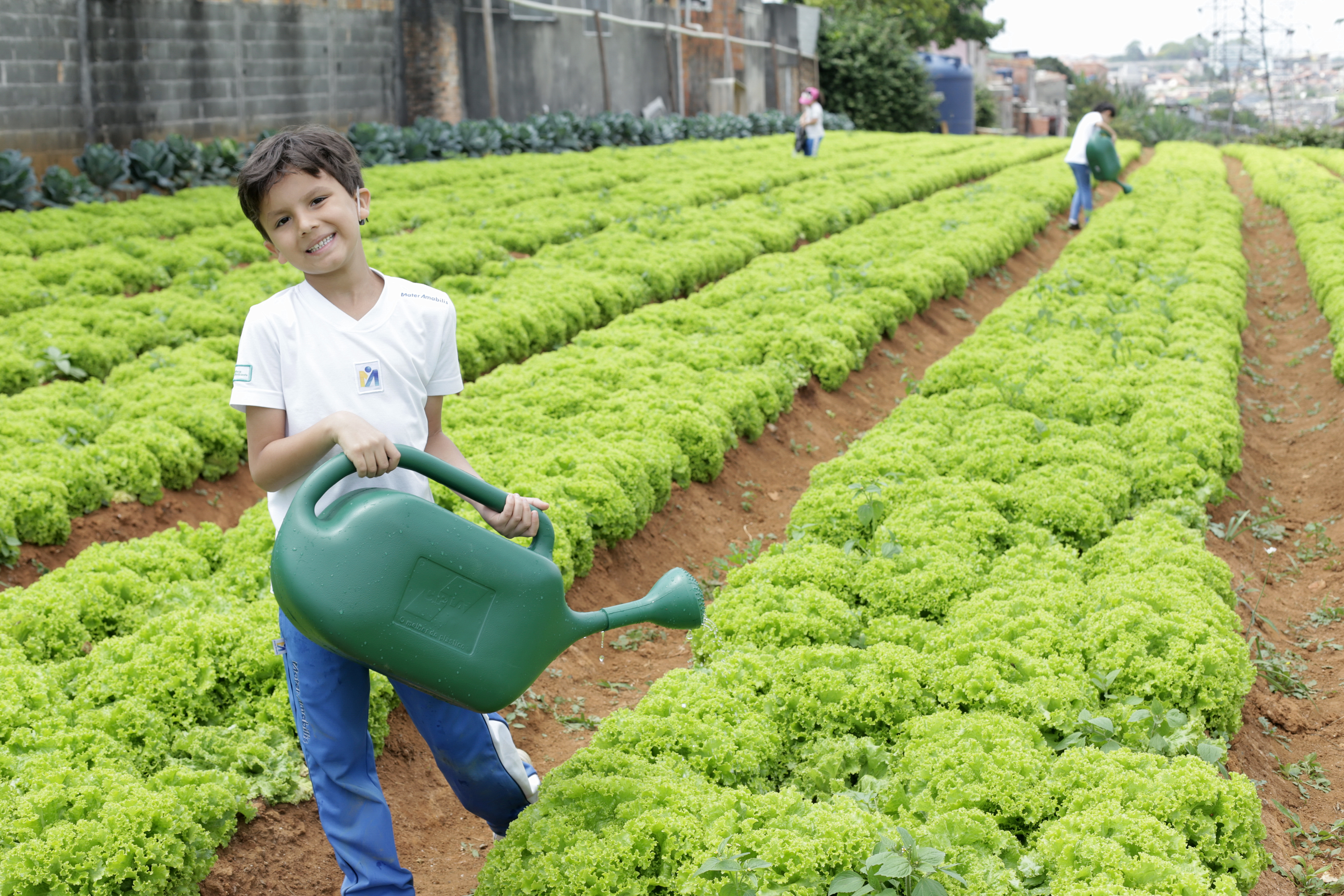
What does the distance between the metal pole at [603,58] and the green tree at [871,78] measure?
21709 millimetres

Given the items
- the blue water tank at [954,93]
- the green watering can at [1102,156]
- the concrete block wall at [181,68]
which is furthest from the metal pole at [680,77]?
the blue water tank at [954,93]

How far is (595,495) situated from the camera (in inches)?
281

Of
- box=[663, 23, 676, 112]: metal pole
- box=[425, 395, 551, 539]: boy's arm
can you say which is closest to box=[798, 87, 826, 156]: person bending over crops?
box=[663, 23, 676, 112]: metal pole

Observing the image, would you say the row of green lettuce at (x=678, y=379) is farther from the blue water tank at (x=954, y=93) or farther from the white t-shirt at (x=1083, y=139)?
the blue water tank at (x=954, y=93)

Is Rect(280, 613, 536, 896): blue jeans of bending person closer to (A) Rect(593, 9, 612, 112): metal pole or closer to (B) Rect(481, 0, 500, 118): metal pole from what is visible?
(B) Rect(481, 0, 500, 118): metal pole

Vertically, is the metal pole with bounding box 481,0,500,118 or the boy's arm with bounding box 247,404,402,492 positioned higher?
the metal pole with bounding box 481,0,500,118

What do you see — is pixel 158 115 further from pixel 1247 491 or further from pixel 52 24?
pixel 1247 491

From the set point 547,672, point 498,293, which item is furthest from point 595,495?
point 498,293

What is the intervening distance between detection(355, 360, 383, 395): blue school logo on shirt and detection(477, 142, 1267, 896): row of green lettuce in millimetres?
1601

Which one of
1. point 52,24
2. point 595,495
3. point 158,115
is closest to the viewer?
point 595,495

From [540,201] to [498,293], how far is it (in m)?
7.29

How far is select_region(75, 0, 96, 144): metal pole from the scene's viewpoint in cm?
1948

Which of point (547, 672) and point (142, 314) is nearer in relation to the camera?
point (547, 672)

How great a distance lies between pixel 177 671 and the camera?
5102 mm
